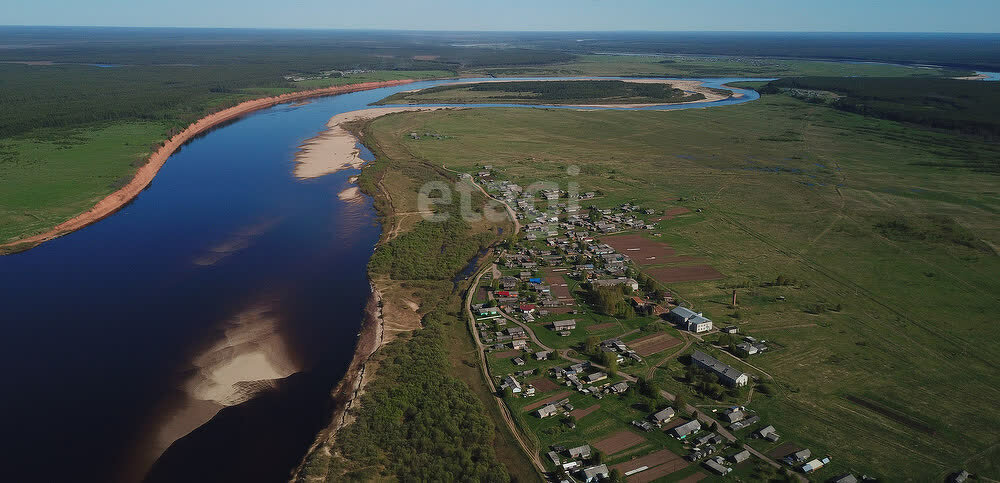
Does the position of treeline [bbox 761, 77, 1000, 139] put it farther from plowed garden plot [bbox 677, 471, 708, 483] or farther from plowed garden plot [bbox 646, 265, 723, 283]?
plowed garden plot [bbox 677, 471, 708, 483]

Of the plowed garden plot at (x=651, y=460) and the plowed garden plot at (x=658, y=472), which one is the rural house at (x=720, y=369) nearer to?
the plowed garden plot at (x=651, y=460)

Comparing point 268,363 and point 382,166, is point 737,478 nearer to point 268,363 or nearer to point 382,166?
point 268,363

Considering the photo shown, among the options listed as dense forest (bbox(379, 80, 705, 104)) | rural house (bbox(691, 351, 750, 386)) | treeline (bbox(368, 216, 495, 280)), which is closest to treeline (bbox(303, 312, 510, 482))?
rural house (bbox(691, 351, 750, 386))

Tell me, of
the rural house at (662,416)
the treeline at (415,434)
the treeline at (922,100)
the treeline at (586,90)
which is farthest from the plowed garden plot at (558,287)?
the treeline at (586,90)

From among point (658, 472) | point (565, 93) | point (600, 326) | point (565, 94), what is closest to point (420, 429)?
point (658, 472)

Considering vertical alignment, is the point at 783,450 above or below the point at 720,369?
below

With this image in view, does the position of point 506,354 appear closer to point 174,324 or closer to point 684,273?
point 684,273
